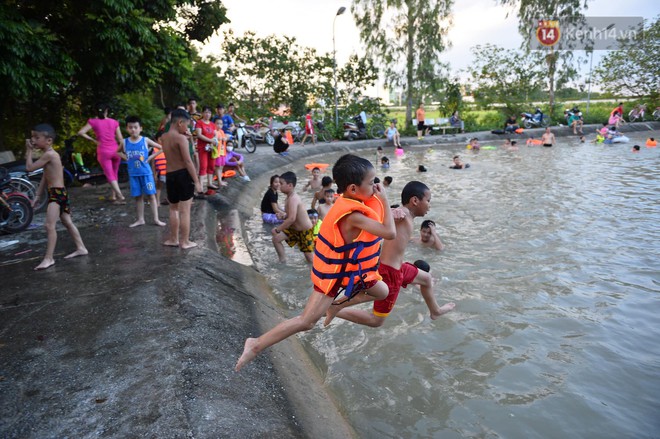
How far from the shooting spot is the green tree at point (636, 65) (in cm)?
3055

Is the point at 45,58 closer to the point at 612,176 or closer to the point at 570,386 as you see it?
the point at 570,386

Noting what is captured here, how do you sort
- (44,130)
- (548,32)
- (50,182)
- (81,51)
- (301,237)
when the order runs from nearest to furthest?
1. (44,130)
2. (50,182)
3. (301,237)
4. (81,51)
5. (548,32)

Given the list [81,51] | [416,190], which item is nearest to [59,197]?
[416,190]

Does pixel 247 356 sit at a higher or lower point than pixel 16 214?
lower

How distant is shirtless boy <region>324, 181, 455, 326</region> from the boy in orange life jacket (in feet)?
1.77

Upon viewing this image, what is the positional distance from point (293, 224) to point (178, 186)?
178cm

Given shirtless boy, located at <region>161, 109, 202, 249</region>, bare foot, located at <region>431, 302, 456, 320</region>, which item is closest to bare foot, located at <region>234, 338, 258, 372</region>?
bare foot, located at <region>431, 302, 456, 320</region>

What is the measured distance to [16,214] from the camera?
748 cm

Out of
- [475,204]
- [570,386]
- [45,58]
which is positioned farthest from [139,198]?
[475,204]

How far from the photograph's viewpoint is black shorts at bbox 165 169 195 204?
620 cm

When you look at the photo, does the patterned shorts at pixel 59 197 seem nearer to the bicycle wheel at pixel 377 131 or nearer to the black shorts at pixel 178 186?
the black shorts at pixel 178 186

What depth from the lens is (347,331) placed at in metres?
5.50

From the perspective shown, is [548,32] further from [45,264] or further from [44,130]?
[45,264]

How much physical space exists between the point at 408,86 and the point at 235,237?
73.7 feet
